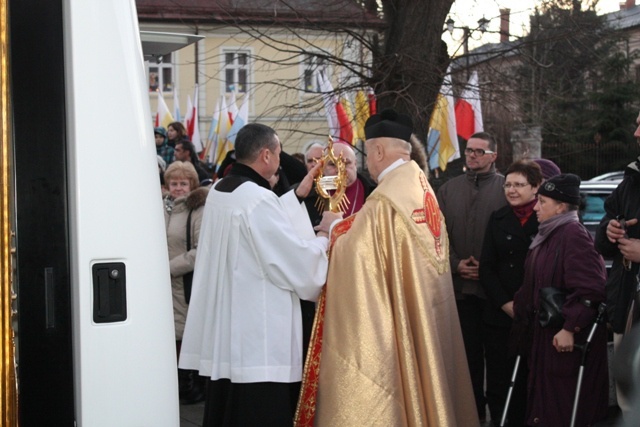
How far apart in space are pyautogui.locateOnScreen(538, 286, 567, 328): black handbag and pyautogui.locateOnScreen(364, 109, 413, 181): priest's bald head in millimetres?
1175

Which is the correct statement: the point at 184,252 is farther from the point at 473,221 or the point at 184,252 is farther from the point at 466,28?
the point at 466,28

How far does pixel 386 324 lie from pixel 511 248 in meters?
1.82

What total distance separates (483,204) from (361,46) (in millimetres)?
3178

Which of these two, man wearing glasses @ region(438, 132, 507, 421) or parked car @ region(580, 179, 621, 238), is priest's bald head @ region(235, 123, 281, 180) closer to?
man wearing glasses @ region(438, 132, 507, 421)

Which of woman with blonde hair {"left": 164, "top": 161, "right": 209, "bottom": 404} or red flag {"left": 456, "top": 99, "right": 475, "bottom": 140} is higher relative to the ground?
red flag {"left": 456, "top": 99, "right": 475, "bottom": 140}

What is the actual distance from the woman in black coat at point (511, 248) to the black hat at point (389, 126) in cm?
133

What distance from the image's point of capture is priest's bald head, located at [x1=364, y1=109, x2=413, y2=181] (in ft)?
17.0

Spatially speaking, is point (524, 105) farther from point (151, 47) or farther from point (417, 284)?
point (151, 47)

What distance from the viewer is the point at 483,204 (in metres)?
6.68

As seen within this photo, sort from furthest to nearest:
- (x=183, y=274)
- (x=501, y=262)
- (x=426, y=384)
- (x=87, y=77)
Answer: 1. (x=183, y=274)
2. (x=501, y=262)
3. (x=426, y=384)
4. (x=87, y=77)

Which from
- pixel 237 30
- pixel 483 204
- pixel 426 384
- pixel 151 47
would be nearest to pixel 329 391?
pixel 426 384

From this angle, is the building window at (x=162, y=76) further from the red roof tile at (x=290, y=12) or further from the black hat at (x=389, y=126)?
the black hat at (x=389, y=126)

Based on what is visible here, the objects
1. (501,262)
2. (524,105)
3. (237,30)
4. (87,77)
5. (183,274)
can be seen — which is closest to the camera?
(87,77)

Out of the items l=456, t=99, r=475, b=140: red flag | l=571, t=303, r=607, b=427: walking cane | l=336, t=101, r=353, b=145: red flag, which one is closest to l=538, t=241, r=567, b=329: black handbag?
l=571, t=303, r=607, b=427: walking cane
